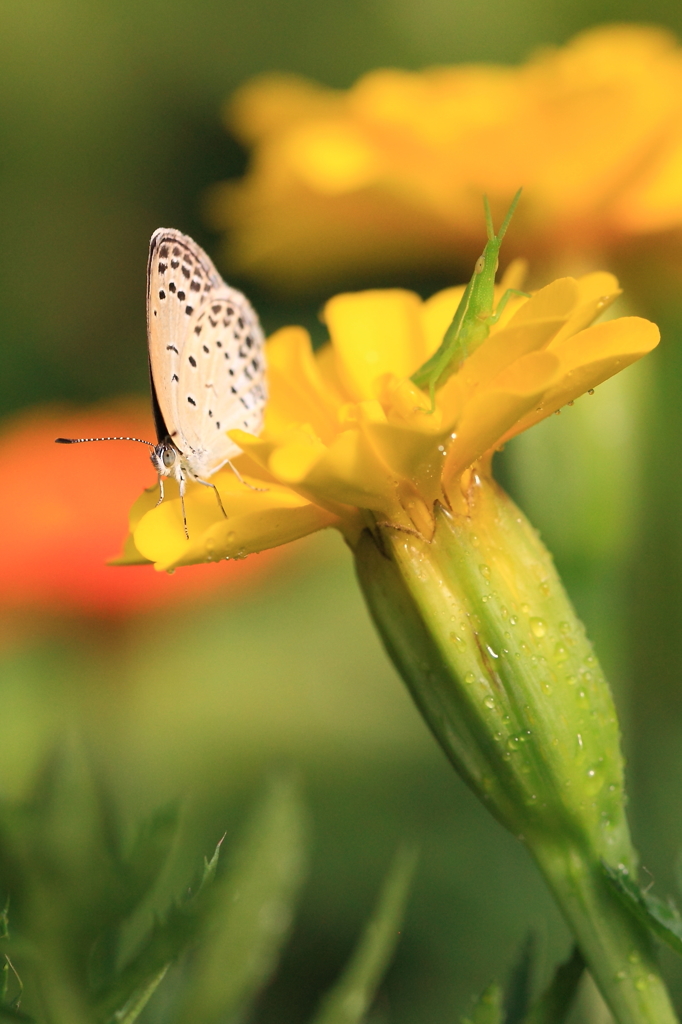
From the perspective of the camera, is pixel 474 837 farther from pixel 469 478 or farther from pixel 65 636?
pixel 469 478

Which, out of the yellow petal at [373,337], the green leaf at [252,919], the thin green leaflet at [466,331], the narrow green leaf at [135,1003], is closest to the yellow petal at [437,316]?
the yellow petal at [373,337]

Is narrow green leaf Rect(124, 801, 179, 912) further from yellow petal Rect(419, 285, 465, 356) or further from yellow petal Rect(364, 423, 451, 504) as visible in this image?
yellow petal Rect(419, 285, 465, 356)

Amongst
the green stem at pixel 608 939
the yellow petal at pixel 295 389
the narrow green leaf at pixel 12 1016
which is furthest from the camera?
the yellow petal at pixel 295 389

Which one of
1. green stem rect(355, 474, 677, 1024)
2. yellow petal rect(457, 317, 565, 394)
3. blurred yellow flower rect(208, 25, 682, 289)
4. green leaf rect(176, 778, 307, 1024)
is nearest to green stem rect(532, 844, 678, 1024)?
green stem rect(355, 474, 677, 1024)

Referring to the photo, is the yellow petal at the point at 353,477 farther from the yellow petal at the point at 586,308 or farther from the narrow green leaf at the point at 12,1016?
the narrow green leaf at the point at 12,1016

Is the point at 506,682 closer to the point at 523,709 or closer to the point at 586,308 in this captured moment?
the point at 523,709

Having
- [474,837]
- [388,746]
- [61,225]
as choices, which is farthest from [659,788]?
[61,225]
